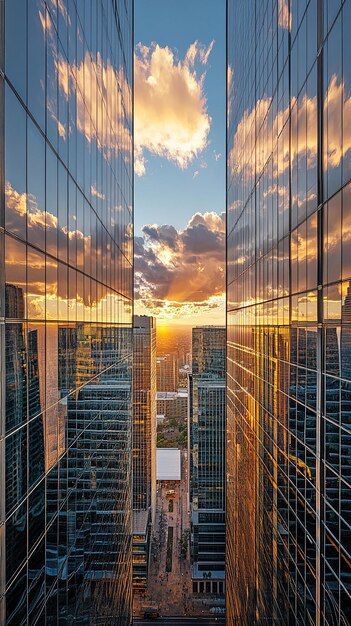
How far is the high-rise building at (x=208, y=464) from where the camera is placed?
242ft

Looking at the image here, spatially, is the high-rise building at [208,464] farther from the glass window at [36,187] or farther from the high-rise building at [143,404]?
the glass window at [36,187]

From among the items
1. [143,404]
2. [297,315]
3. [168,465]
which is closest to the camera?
[297,315]

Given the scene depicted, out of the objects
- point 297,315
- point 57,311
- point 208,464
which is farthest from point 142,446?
point 57,311

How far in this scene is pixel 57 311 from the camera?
1348cm

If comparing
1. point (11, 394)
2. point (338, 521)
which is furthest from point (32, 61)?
point (338, 521)

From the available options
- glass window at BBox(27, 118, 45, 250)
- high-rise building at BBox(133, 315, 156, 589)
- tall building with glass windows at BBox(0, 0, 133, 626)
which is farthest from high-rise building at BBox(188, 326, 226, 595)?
glass window at BBox(27, 118, 45, 250)

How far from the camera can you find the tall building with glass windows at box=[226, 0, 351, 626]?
1212 cm

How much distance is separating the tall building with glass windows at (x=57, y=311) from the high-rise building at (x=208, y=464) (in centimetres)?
5471

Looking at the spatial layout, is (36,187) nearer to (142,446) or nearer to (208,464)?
(208,464)

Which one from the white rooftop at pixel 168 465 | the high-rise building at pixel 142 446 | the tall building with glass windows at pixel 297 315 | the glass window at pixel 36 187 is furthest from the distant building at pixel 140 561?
the glass window at pixel 36 187

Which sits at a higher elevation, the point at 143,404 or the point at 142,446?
the point at 143,404

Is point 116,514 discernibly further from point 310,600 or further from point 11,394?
point 11,394

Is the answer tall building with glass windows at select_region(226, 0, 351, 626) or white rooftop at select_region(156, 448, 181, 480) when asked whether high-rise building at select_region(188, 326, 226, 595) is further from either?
tall building with glass windows at select_region(226, 0, 351, 626)

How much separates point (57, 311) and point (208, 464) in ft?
255
